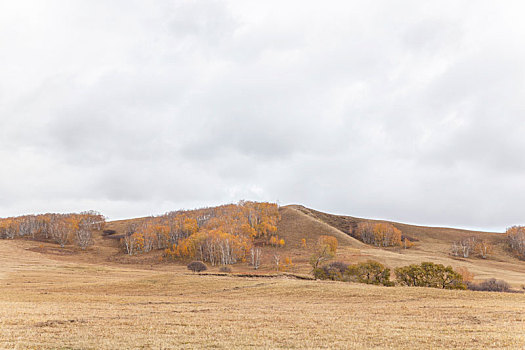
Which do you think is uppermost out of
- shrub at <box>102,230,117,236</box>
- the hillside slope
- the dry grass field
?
shrub at <box>102,230,117,236</box>

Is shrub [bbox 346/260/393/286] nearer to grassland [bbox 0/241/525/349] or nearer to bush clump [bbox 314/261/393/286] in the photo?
bush clump [bbox 314/261/393/286]

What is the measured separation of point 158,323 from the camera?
21953 millimetres

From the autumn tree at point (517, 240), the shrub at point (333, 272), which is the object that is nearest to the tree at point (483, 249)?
the autumn tree at point (517, 240)

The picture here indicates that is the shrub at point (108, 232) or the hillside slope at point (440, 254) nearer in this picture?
the hillside slope at point (440, 254)

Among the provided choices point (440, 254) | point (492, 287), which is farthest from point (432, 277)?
point (440, 254)

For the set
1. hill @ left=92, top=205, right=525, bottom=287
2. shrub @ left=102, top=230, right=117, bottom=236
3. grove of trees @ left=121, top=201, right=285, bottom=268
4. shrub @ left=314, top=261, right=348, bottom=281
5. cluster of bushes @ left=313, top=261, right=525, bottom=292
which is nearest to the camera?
cluster of bushes @ left=313, top=261, right=525, bottom=292

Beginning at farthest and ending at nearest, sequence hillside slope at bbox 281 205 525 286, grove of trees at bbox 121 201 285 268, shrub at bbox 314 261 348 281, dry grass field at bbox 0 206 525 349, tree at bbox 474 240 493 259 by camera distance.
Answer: tree at bbox 474 240 493 259, grove of trees at bbox 121 201 285 268, hillside slope at bbox 281 205 525 286, shrub at bbox 314 261 348 281, dry grass field at bbox 0 206 525 349

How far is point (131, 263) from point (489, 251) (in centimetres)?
14154

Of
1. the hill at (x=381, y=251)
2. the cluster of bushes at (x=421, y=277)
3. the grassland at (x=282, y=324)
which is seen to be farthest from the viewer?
the hill at (x=381, y=251)

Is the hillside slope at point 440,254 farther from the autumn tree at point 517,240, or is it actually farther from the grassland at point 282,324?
the grassland at point 282,324

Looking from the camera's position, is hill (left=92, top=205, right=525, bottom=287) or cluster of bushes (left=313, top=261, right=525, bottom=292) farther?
hill (left=92, top=205, right=525, bottom=287)

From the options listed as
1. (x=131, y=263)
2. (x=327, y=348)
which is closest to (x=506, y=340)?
(x=327, y=348)

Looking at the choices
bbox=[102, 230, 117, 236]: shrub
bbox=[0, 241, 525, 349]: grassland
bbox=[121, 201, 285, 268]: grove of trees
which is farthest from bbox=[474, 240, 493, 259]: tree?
bbox=[102, 230, 117, 236]: shrub

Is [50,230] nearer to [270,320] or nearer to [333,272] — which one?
[333,272]
